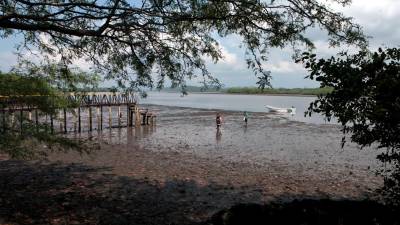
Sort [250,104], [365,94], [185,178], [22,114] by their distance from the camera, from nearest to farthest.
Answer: [365,94]
[22,114]
[185,178]
[250,104]

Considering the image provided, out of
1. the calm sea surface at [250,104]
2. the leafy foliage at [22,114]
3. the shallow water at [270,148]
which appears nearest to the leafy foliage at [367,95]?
the leafy foliage at [22,114]

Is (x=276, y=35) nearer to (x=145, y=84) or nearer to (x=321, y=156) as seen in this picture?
(x=145, y=84)

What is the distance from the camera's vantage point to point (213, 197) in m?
11.5

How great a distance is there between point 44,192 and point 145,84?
5.19m

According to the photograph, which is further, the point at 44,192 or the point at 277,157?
the point at 277,157

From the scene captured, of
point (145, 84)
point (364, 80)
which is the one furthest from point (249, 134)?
point (364, 80)

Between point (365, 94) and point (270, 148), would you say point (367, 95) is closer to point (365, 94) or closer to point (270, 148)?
point (365, 94)

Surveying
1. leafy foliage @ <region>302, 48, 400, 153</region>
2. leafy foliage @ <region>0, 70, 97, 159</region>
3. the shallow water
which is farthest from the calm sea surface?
leafy foliage @ <region>302, 48, 400, 153</region>

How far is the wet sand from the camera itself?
10203mm

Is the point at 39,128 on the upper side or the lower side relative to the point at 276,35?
lower

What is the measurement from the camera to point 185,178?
14.1 metres

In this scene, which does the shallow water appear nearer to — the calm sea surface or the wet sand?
the wet sand

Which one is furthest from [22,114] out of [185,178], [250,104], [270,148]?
[250,104]

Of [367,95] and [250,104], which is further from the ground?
[367,95]
